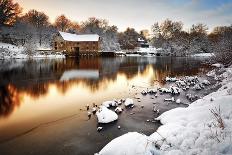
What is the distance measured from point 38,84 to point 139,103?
1112cm

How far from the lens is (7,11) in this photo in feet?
214

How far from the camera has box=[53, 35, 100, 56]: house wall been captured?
77.0m

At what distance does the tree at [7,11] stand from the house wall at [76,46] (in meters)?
15.0

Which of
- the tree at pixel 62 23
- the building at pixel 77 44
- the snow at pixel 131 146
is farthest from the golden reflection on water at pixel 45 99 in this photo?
the tree at pixel 62 23

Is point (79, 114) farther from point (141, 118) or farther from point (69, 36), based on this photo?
point (69, 36)

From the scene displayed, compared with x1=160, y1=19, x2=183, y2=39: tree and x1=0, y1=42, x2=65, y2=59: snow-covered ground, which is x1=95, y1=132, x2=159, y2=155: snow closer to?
x1=0, y1=42, x2=65, y2=59: snow-covered ground

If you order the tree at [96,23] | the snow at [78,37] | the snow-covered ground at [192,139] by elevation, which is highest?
the tree at [96,23]

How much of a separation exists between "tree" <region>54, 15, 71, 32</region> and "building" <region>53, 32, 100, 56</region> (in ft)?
136

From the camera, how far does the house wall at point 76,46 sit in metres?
77.0

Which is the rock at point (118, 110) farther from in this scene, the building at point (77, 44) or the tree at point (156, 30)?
the tree at point (156, 30)

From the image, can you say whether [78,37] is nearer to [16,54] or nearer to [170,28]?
[16,54]

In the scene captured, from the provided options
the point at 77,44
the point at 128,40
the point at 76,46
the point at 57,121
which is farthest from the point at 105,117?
the point at 128,40

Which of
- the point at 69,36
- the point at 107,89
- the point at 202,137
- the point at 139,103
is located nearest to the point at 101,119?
the point at 139,103

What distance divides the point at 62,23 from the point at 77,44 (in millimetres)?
46330
